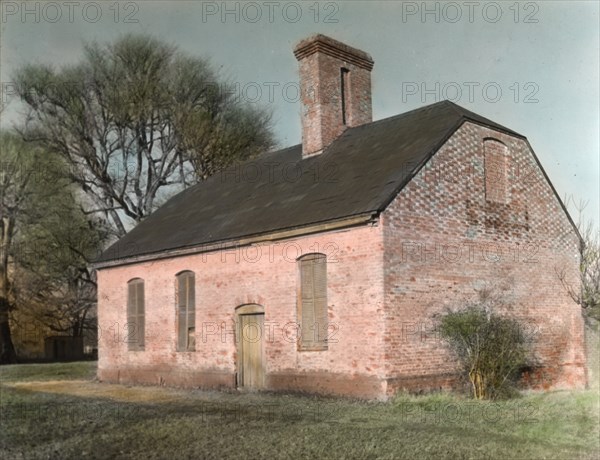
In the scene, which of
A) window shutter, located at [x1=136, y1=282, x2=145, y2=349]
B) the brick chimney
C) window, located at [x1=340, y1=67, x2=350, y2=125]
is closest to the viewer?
the brick chimney

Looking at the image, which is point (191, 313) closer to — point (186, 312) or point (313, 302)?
point (186, 312)

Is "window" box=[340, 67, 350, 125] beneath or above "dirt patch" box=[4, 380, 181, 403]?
above

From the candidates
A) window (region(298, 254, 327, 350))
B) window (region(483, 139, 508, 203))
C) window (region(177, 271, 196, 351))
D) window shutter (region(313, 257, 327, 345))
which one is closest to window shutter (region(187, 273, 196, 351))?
window (region(177, 271, 196, 351))

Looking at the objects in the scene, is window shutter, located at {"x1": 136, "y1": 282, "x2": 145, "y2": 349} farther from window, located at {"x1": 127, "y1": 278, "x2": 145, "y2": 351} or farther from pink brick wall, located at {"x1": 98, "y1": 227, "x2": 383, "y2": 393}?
pink brick wall, located at {"x1": 98, "y1": 227, "x2": 383, "y2": 393}

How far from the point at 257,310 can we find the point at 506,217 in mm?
6181

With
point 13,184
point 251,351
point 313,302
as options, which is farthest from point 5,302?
point 313,302

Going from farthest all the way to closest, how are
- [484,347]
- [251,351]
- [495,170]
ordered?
1. [251,351]
2. [495,170]
3. [484,347]

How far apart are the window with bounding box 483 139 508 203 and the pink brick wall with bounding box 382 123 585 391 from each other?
14cm

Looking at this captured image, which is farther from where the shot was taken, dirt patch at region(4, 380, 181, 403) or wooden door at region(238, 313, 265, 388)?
wooden door at region(238, 313, 265, 388)

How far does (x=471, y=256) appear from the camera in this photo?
50.5 feet

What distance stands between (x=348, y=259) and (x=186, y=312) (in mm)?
6117

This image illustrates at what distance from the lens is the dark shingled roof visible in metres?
14.8

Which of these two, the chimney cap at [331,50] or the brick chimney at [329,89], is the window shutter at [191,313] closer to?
the brick chimney at [329,89]

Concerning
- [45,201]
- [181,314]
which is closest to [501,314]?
[181,314]
